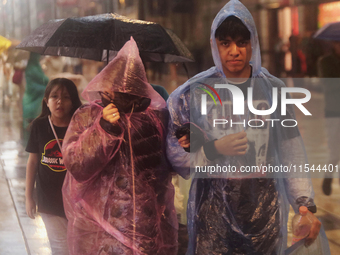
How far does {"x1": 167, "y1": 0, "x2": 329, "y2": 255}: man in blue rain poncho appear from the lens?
6.61 ft

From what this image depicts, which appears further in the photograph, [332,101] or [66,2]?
[332,101]

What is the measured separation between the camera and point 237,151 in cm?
200

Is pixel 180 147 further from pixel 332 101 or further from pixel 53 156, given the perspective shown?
pixel 332 101

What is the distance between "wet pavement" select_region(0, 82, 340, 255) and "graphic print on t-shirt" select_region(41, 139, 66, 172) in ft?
2.80

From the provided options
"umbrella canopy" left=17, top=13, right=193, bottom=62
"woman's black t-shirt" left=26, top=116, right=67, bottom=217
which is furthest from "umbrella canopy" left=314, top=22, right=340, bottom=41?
"woman's black t-shirt" left=26, top=116, right=67, bottom=217

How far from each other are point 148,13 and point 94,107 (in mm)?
1349

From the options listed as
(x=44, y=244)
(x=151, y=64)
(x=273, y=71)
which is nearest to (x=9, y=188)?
(x=44, y=244)

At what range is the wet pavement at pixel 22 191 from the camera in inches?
130

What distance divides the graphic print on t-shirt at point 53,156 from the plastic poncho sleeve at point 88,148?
0.62 metres

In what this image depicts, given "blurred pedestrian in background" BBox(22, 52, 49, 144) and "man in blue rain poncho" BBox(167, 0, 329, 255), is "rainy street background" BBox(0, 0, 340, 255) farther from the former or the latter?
"man in blue rain poncho" BBox(167, 0, 329, 255)

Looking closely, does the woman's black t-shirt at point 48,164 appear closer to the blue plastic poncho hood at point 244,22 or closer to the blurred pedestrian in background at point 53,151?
the blurred pedestrian in background at point 53,151

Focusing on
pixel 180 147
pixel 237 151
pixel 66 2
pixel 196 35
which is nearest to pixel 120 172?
pixel 180 147

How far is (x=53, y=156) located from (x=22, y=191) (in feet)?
7.18

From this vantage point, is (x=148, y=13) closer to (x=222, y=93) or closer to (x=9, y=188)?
(x=222, y=93)
